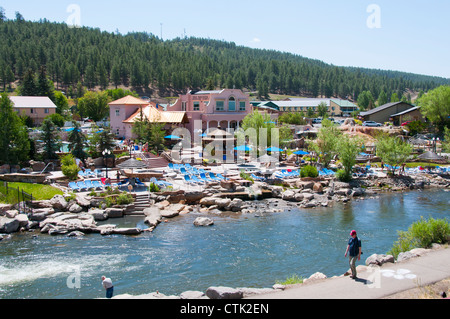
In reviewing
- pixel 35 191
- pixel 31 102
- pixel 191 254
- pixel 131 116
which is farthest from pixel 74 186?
pixel 31 102

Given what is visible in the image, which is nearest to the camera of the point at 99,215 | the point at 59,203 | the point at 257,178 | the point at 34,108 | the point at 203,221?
the point at 203,221

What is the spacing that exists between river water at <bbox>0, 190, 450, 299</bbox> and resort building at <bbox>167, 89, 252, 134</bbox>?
87.7ft

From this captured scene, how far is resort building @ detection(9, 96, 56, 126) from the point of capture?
5267 cm

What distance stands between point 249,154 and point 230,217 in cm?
1650

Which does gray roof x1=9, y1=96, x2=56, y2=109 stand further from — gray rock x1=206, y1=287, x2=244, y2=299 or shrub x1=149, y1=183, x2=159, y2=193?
gray rock x1=206, y1=287, x2=244, y2=299

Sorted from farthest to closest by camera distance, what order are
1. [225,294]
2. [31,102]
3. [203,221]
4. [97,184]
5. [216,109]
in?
[31,102], [216,109], [97,184], [203,221], [225,294]

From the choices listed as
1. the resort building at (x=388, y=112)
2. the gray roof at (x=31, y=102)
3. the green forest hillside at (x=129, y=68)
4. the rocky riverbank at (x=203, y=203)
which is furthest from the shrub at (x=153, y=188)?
the green forest hillside at (x=129, y=68)

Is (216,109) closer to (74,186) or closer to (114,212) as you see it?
(74,186)

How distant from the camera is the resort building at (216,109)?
48.7 metres

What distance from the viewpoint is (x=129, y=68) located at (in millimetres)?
109000

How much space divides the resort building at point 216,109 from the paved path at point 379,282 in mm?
37781

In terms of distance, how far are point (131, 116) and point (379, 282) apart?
39.4 meters

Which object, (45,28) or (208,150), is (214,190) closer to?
(208,150)
